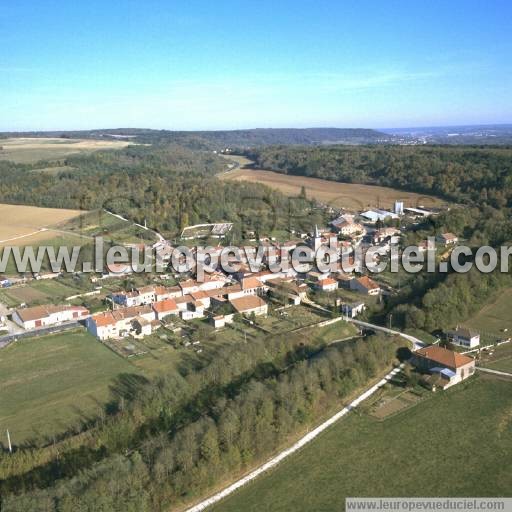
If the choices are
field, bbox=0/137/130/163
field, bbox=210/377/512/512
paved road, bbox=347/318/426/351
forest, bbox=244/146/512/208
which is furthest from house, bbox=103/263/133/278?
field, bbox=0/137/130/163

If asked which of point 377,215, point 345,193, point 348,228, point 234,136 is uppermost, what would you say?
point 234,136

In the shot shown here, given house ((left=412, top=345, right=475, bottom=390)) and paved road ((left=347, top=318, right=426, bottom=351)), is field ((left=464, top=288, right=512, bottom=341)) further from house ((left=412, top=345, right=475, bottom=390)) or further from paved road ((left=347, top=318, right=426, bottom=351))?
house ((left=412, top=345, right=475, bottom=390))

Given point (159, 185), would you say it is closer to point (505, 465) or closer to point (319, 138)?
point (505, 465)

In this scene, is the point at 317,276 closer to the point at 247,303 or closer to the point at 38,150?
the point at 247,303

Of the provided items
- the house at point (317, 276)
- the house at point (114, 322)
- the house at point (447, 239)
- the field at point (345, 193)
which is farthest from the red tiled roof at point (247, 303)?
the field at point (345, 193)

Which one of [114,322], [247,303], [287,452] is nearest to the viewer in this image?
[287,452]

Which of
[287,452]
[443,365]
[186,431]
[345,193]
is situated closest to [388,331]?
[443,365]
